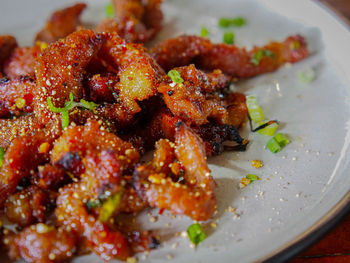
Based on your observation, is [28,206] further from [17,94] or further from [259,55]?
[259,55]

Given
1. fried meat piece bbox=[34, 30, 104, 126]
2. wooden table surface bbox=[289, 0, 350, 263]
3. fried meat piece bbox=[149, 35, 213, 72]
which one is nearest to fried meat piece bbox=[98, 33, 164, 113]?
fried meat piece bbox=[34, 30, 104, 126]

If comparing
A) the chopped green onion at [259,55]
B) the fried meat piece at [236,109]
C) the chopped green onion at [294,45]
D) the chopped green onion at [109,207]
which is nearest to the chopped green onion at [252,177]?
the fried meat piece at [236,109]

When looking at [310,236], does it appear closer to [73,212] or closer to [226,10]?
[73,212]

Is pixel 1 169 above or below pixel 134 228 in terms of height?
above

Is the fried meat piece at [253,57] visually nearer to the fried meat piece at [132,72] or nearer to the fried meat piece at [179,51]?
the fried meat piece at [179,51]

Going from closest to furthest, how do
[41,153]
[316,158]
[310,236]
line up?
[310,236], [41,153], [316,158]

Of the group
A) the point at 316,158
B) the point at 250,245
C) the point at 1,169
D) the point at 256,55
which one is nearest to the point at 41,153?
the point at 1,169

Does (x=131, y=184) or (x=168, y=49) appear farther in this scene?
(x=168, y=49)
